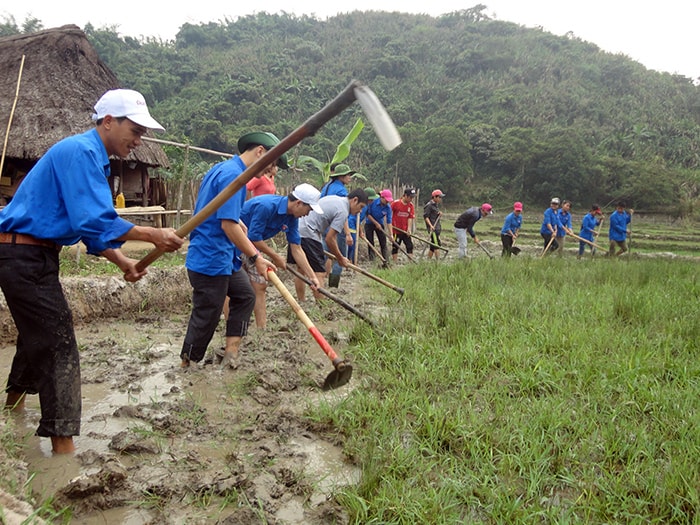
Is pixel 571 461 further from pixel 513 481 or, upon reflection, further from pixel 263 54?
pixel 263 54

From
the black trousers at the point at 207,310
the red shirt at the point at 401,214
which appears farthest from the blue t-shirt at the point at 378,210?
the black trousers at the point at 207,310

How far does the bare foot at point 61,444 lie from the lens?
7.64ft

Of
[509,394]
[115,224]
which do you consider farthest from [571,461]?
[115,224]

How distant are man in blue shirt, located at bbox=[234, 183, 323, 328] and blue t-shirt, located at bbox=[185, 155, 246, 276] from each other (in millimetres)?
785

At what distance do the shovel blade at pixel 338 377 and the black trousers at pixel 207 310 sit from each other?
921 millimetres

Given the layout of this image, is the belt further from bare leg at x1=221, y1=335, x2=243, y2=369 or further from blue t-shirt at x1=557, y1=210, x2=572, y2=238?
blue t-shirt at x1=557, y1=210, x2=572, y2=238

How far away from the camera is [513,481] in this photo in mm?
2193

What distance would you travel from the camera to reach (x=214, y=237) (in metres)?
3.31

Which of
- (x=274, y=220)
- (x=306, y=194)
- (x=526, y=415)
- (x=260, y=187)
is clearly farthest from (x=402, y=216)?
(x=526, y=415)

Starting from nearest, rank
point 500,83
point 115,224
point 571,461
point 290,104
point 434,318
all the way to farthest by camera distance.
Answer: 1. point 115,224
2. point 571,461
3. point 434,318
4. point 290,104
5. point 500,83

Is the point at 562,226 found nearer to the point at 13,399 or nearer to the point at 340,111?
the point at 340,111

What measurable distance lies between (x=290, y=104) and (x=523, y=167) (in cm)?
2167

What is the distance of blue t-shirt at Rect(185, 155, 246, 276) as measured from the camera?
10.6 feet

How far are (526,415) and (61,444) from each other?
2.34 meters
